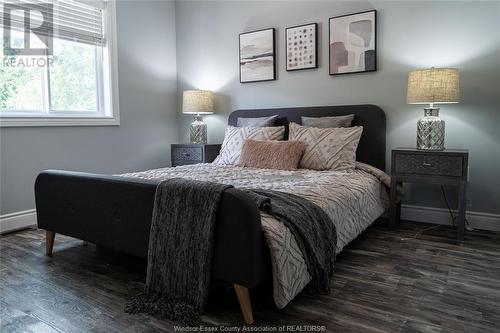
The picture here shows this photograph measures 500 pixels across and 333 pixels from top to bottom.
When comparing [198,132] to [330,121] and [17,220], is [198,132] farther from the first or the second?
[17,220]

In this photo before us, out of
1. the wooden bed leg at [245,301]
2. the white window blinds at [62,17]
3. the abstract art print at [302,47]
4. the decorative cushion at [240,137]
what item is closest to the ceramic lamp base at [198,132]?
the decorative cushion at [240,137]

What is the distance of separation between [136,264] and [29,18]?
2525mm

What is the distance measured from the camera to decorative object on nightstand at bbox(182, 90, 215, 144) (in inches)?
166

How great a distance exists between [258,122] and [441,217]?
6.29ft

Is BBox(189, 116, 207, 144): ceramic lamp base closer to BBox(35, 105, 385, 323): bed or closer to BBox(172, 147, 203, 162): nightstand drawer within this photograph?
BBox(172, 147, 203, 162): nightstand drawer

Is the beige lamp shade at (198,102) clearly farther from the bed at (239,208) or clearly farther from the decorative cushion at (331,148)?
the decorative cushion at (331,148)

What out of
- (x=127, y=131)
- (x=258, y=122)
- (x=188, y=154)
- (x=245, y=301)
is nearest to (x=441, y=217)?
(x=258, y=122)

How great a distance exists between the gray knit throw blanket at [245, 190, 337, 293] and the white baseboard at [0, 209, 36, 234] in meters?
2.45

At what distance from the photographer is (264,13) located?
399cm

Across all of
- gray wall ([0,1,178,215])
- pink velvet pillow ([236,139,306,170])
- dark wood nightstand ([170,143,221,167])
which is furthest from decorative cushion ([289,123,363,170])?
gray wall ([0,1,178,215])

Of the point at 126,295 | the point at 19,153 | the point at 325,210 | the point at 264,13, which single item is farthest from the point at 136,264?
the point at 264,13

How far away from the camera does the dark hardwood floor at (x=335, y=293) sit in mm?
1658

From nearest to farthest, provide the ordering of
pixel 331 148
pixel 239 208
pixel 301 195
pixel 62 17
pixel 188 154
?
pixel 239 208 → pixel 301 195 → pixel 331 148 → pixel 62 17 → pixel 188 154

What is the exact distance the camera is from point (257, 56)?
407cm
